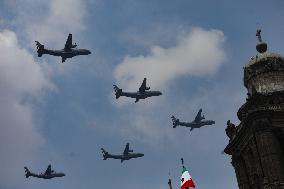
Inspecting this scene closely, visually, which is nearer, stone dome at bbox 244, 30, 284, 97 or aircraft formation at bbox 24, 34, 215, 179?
stone dome at bbox 244, 30, 284, 97

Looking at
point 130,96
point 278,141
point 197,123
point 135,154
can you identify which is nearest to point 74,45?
point 130,96

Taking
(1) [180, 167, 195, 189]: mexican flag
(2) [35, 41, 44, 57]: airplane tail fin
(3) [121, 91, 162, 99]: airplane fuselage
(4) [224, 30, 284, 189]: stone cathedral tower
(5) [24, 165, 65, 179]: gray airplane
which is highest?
(2) [35, 41, 44, 57]: airplane tail fin

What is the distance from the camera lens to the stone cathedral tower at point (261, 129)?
47.8 metres

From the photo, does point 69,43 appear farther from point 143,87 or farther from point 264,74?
point 264,74

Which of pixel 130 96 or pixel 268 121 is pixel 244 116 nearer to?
pixel 268 121

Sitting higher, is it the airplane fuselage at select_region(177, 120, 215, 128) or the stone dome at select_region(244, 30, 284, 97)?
the airplane fuselage at select_region(177, 120, 215, 128)

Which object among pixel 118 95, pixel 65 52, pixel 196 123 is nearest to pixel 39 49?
pixel 65 52

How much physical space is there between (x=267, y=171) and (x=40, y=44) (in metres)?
68.0

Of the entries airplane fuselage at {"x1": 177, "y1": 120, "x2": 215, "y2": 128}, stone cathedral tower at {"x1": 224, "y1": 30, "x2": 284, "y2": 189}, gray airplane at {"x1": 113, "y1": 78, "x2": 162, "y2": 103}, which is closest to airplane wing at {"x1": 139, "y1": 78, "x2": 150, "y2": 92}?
gray airplane at {"x1": 113, "y1": 78, "x2": 162, "y2": 103}

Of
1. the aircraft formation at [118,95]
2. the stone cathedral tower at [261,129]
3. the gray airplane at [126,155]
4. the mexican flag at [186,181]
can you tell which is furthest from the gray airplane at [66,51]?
the mexican flag at [186,181]

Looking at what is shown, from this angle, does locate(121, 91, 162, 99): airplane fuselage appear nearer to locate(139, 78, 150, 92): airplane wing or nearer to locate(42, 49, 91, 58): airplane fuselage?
locate(139, 78, 150, 92): airplane wing

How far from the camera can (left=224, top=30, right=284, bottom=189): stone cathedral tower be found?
4781 cm

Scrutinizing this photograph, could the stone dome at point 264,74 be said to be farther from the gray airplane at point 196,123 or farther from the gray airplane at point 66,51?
the gray airplane at point 196,123

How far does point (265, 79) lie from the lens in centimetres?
5581
